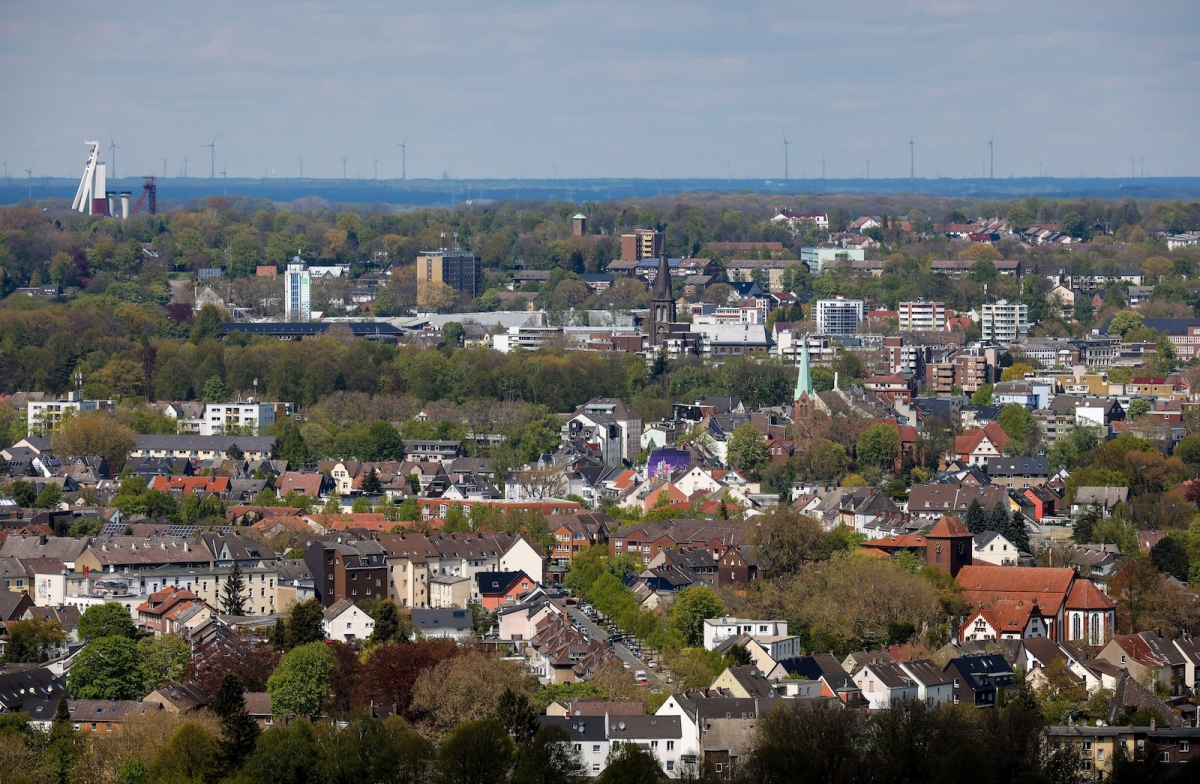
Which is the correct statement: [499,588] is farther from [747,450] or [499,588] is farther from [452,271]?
[452,271]

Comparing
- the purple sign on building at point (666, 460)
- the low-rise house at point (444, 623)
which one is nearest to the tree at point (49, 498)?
the purple sign on building at point (666, 460)

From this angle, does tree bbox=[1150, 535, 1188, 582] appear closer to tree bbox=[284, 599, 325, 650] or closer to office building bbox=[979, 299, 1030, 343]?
tree bbox=[284, 599, 325, 650]

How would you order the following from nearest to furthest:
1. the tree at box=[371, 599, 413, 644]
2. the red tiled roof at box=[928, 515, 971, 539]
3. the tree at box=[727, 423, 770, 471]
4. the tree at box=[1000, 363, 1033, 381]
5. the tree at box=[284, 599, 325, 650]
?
1. the tree at box=[284, 599, 325, 650]
2. the tree at box=[371, 599, 413, 644]
3. the red tiled roof at box=[928, 515, 971, 539]
4. the tree at box=[727, 423, 770, 471]
5. the tree at box=[1000, 363, 1033, 381]

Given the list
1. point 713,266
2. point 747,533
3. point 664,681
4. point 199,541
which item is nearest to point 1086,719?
point 664,681

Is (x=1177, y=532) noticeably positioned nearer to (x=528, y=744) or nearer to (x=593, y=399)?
(x=528, y=744)

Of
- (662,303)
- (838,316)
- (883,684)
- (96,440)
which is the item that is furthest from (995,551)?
(838,316)

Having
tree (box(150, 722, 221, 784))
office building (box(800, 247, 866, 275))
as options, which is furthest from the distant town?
office building (box(800, 247, 866, 275))
